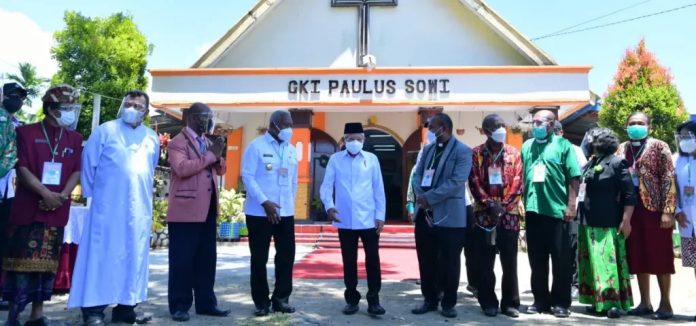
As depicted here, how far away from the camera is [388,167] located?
45.6 ft

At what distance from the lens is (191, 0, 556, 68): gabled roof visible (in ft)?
37.0

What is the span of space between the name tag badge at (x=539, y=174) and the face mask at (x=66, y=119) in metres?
3.75

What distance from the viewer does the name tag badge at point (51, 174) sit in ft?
11.1

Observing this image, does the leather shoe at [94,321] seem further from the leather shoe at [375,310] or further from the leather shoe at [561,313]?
the leather shoe at [561,313]

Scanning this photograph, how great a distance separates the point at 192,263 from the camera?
3.82m

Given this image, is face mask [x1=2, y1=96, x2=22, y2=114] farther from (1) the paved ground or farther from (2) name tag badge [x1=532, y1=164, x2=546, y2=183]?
(2) name tag badge [x1=532, y1=164, x2=546, y2=183]

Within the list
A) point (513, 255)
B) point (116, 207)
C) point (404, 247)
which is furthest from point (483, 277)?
point (404, 247)

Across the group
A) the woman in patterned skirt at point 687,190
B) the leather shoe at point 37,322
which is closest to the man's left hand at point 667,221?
the woman in patterned skirt at point 687,190

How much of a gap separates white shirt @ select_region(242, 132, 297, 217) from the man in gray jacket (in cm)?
113

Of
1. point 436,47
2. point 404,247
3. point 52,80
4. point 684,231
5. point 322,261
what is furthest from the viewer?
point 52,80

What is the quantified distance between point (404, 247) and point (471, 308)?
5.73m

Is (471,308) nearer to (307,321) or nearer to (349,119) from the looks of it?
(307,321)

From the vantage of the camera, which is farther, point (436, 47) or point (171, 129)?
point (171, 129)

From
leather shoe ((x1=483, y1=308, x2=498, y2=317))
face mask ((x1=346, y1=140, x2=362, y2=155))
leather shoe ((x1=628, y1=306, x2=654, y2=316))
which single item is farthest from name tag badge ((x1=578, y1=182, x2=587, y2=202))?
face mask ((x1=346, y1=140, x2=362, y2=155))
